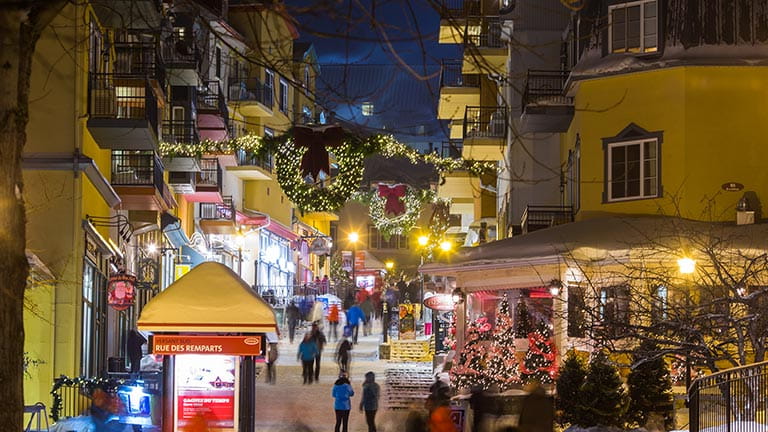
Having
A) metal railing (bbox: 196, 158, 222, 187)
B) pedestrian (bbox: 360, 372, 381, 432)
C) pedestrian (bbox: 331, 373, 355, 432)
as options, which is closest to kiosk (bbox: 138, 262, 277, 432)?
pedestrian (bbox: 331, 373, 355, 432)

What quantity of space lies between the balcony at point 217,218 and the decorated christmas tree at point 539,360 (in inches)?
1230

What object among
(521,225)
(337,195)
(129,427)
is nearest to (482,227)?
(521,225)

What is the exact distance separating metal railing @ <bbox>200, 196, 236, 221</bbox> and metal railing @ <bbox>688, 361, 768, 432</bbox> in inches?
1676

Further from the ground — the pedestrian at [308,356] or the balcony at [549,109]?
the balcony at [549,109]

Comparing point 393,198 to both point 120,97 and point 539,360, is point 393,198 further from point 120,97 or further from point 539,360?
point 539,360

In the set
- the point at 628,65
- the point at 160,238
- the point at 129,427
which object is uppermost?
the point at 628,65

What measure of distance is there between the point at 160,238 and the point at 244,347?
2910 cm

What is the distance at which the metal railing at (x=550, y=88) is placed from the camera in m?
35.0

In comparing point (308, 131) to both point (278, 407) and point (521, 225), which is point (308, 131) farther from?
point (521, 225)

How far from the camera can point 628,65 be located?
1267 inches

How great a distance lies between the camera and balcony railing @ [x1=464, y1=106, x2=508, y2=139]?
43.3 meters

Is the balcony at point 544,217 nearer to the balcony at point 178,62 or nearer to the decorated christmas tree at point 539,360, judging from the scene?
the decorated christmas tree at point 539,360

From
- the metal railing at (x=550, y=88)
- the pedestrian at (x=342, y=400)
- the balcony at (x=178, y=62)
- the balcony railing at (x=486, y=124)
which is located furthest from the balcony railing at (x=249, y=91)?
the pedestrian at (x=342, y=400)

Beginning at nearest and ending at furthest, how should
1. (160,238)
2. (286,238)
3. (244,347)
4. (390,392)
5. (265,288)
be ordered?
(244,347) → (390,392) → (160,238) → (265,288) → (286,238)
